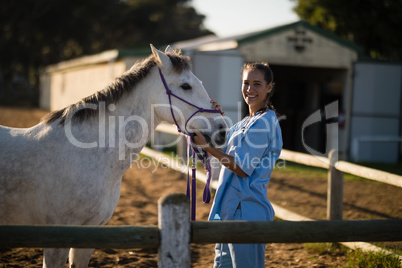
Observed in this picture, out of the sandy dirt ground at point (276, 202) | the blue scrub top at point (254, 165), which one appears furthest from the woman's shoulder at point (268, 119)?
the sandy dirt ground at point (276, 202)

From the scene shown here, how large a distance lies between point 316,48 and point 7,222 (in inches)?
395

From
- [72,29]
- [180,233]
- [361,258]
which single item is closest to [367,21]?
[361,258]

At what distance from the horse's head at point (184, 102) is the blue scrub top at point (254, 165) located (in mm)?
239

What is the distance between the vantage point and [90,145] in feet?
8.50

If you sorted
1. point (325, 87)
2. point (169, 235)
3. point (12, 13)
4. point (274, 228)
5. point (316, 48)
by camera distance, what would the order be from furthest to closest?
point (12, 13), point (325, 87), point (316, 48), point (274, 228), point (169, 235)

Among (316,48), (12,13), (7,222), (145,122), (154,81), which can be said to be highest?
(12,13)

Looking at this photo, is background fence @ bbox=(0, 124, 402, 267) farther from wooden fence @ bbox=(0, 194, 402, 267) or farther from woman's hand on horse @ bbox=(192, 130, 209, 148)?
woman's hand on horse @ bbox=(192, 130, 209, 148)

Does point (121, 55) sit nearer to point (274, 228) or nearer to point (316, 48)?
point (316, 48)

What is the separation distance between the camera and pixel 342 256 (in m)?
3.98

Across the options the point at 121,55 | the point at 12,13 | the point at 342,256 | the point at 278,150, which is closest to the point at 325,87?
the point at 121,55

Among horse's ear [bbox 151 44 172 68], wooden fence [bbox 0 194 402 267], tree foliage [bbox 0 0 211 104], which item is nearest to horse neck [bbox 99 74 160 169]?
horse's ear [bbox 151 44 172 68]

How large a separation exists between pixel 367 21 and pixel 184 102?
15.4 metres

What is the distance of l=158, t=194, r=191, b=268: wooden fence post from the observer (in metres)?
1.88

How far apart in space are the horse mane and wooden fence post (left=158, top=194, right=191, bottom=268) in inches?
42.4
